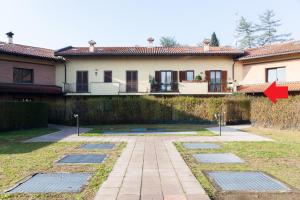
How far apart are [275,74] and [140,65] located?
12.3 meters

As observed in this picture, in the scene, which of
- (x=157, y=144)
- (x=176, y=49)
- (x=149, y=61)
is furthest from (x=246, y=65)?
(x=157, y=144)

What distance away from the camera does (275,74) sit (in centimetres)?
2645

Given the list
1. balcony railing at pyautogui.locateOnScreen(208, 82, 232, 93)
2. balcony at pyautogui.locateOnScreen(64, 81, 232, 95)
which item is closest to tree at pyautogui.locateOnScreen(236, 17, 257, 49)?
balcony railing at pyautogui.locateOnScreen(208, 82, 232, 93)

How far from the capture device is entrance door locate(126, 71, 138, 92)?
91.8 feet

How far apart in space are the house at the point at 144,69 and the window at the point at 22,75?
269cm

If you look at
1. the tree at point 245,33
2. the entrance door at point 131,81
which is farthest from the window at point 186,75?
the tree at point 245,33

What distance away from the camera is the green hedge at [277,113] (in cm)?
1728

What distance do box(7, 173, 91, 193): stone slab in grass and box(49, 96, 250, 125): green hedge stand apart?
1581 cm

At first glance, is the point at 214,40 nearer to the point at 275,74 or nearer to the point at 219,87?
the point at 219,87

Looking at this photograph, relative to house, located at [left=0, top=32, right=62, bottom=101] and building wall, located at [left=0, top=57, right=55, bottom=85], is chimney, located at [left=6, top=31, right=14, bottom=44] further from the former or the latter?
building wall, located at [left=0, top=57, right=55, bottom=85]

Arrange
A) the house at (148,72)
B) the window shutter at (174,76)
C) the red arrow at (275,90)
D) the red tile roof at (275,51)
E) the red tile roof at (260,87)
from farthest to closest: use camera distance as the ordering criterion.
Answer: the window shutter at (174,76) < the house at (148,72) < the red tile roof at (275,51) < the red arrow at (275,90) < the red tile roof at (260,87)

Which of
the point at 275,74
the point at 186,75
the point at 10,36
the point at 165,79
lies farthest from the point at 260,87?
the point at 10,36

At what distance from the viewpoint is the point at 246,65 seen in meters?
28.2

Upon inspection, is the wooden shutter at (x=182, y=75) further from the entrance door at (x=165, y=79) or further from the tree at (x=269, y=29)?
the tree at (x=269, y=29)
